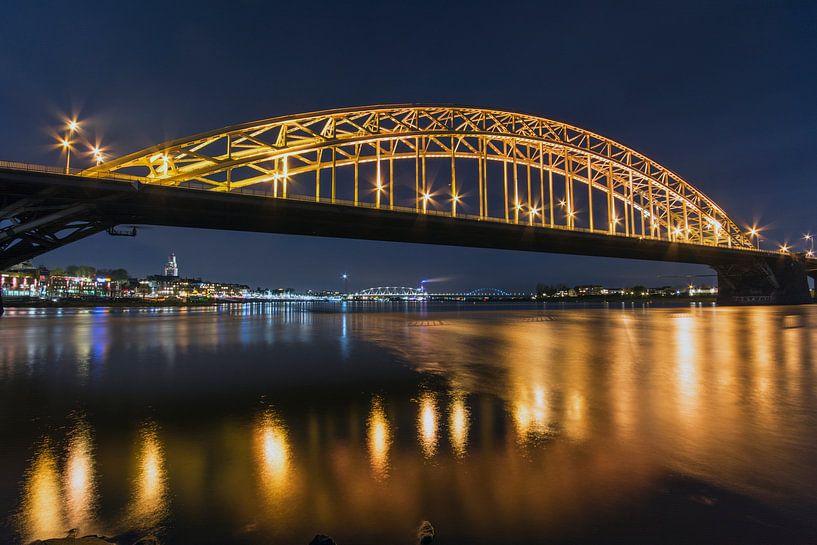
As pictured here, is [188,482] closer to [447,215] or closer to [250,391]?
[250,391]

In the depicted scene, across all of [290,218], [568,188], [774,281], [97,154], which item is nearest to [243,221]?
[290,218]

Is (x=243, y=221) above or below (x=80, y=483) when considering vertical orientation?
above

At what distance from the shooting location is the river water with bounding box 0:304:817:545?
3814 mm

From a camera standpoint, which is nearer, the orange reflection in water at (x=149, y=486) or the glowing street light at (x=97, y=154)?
the orange reflection in water at (x=149, y=486)

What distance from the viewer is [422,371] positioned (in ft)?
39.7

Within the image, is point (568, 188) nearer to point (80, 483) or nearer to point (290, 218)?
point (290, 218)

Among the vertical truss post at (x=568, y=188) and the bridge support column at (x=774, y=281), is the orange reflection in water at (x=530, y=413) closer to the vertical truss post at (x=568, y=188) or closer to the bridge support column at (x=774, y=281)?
the vertical truss post at (x=568, y=188)

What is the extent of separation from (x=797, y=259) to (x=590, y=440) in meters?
94.8

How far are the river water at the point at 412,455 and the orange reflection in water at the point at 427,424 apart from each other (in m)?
0.05

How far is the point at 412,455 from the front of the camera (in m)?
5.46

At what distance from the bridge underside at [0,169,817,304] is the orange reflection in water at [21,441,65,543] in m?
29.4

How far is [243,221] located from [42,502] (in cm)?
3838

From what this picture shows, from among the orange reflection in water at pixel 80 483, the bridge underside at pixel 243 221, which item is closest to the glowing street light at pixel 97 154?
the bridge underside at pixel 243 221

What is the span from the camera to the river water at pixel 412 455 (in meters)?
3.81
